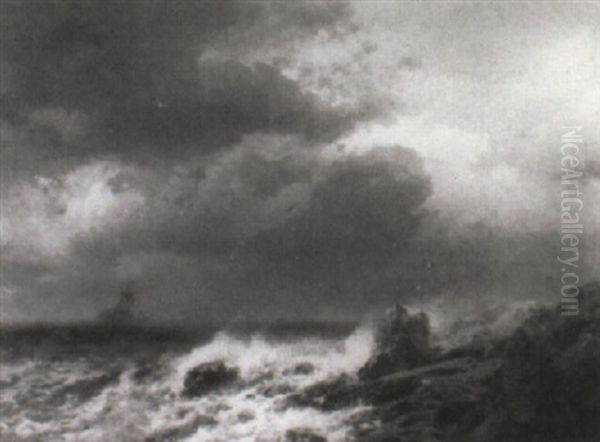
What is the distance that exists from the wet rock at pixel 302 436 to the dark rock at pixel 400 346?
1.62 metres

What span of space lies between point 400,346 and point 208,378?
14.6 feet

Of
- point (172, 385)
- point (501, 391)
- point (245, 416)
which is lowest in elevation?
point (245, 416)

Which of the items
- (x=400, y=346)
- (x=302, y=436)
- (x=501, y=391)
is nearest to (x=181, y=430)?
(x=302, y=436)

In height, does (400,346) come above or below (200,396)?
above

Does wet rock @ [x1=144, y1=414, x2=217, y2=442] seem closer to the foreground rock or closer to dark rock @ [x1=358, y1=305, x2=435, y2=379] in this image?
the foreground rock

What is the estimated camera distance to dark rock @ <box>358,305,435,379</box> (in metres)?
12.0

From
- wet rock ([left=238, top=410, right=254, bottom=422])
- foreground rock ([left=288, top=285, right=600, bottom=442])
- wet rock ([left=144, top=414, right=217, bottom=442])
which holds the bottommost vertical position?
wet rock ([left=144, top=414, right=217, bottom=442])

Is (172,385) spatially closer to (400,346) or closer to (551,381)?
(400,346)

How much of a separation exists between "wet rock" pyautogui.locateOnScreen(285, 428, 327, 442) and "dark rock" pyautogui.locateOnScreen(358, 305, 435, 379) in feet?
5.30

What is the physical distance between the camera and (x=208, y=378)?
12.9 meters

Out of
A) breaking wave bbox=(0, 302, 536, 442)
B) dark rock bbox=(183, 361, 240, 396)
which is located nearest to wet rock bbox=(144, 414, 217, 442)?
breaking wave bbox=(0, 302, 536, 442)

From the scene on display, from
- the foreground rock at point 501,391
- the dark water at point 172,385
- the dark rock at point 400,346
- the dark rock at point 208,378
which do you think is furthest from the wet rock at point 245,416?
the dark rock at point 400,346

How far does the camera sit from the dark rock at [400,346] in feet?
39.4

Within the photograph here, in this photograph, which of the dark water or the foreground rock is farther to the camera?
the dark water
